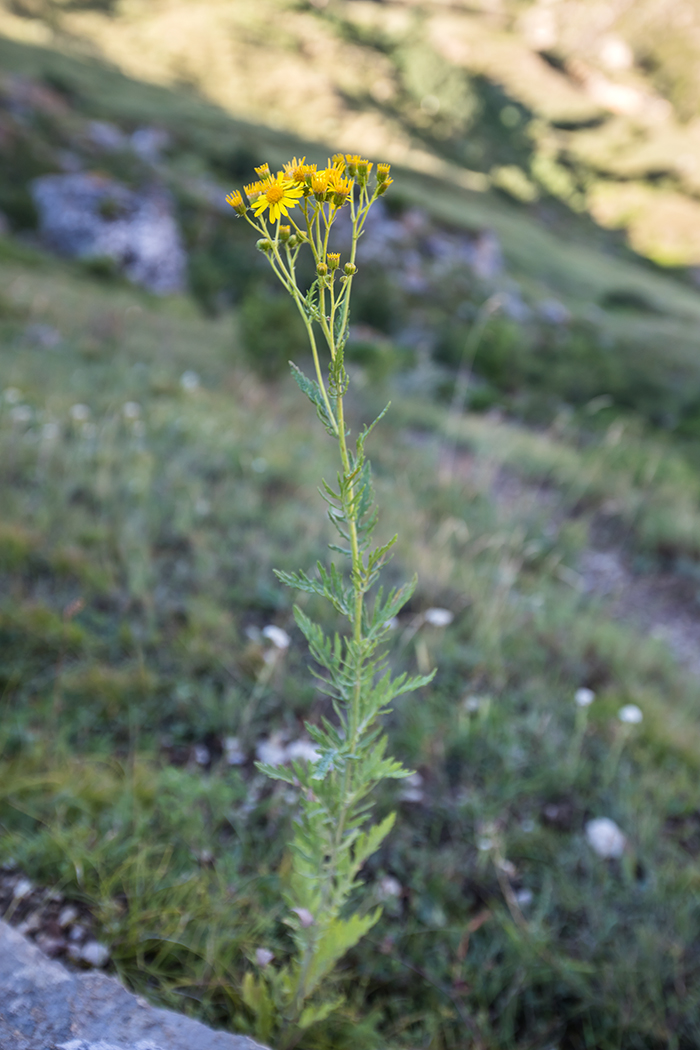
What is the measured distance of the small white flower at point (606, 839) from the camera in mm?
2115

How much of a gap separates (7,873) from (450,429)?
6144 millimetres

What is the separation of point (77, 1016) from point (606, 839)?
71.7 inches

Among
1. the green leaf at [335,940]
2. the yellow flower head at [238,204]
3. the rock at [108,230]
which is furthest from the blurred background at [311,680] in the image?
the yellow flower head at [238,204]

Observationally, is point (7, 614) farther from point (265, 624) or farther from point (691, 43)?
point (691, 43)

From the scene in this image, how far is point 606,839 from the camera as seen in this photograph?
2.12 meters

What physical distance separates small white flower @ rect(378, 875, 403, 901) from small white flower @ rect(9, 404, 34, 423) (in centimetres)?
338

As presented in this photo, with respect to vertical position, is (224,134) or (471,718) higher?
(224,134)

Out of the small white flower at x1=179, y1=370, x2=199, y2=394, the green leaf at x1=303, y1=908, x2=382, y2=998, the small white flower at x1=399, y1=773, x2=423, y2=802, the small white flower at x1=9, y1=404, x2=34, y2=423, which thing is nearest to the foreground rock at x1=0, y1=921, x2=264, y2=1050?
the green leaf at x1=303, y1=908, x2=382, y2=998

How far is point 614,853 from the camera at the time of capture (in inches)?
83.7

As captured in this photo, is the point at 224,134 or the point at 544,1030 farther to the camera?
the point at 224,134

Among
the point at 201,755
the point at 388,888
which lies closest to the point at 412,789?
the point at 388,888

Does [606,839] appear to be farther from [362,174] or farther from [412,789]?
[362,174]

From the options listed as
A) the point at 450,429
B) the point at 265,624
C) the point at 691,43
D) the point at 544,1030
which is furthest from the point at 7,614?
the point at 691,43

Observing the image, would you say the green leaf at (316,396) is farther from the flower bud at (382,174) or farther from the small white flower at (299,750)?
the small white flower at (299,750)
